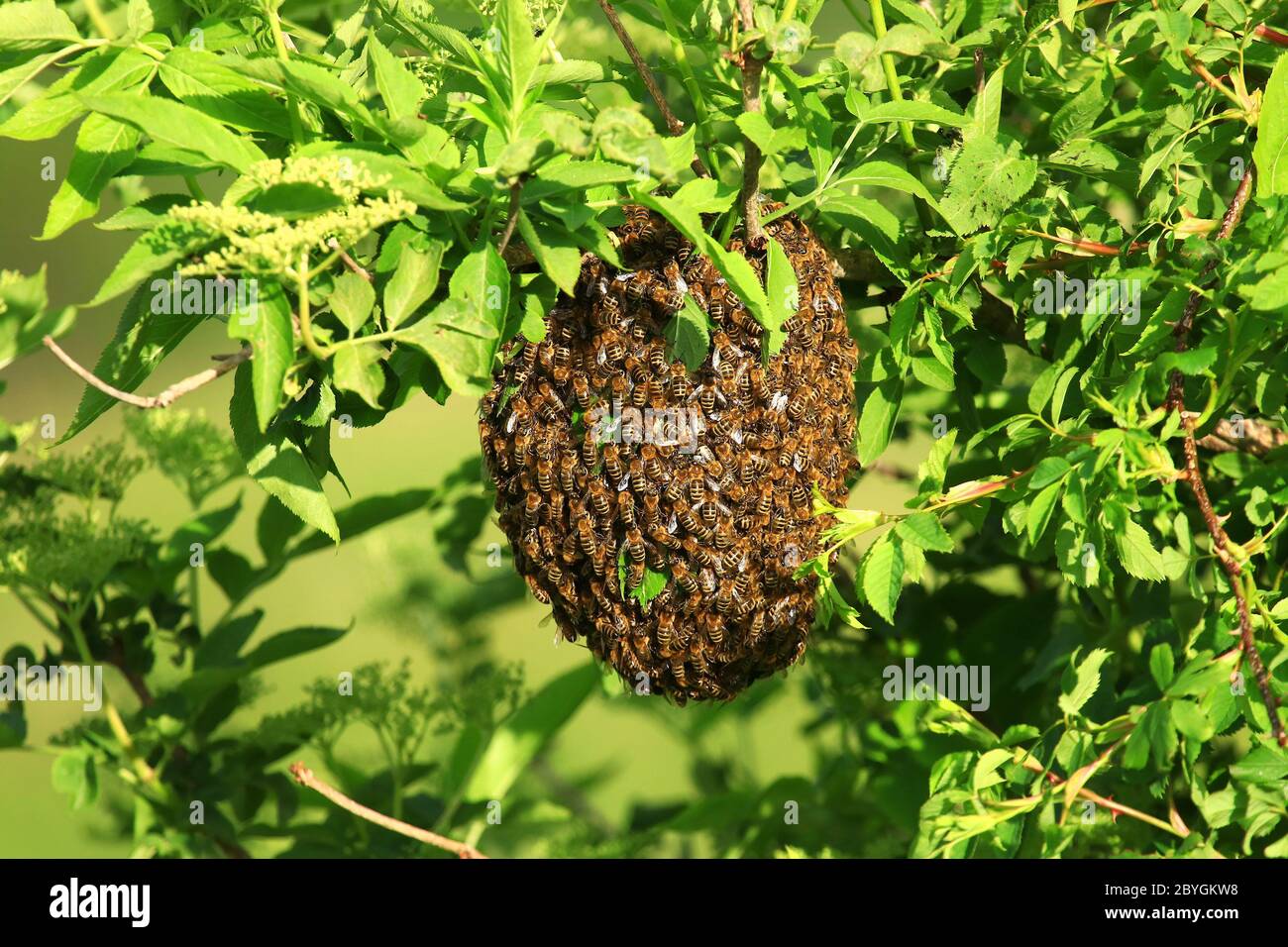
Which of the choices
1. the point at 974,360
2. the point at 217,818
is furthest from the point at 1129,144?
the point at 217,818

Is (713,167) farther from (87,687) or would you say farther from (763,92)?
(87,687)

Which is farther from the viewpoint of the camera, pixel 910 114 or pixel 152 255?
pixel 910 114

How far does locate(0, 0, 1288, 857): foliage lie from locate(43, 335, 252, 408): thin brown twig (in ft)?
0.16

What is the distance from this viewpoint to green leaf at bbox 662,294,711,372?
1303 mm

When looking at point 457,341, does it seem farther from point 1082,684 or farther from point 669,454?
point 1082,684

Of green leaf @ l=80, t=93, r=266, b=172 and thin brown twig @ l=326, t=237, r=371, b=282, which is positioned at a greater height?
green leaf @ l=80, t=93, r=266, b=172

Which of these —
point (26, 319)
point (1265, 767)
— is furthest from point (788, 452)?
point (26, 319)

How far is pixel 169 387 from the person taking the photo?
1132 mm

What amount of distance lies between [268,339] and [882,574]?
0.65 metres

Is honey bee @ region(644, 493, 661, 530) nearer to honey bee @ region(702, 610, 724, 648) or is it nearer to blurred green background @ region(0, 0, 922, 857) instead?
honey bee @ region(702, 610, 724, 648)

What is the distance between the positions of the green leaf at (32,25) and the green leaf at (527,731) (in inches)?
49.5

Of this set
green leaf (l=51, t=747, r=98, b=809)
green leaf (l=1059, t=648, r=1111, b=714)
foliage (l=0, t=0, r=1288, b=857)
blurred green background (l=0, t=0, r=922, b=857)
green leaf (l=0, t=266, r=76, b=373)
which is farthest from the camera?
blurred green background (l=0, t=0, r=922, b=857)

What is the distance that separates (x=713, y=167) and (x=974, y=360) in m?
0.44

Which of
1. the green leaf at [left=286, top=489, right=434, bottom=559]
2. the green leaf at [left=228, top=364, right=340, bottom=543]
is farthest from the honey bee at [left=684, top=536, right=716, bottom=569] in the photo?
the green leaf at [left=286, top=489, right=434, bottom=559]
